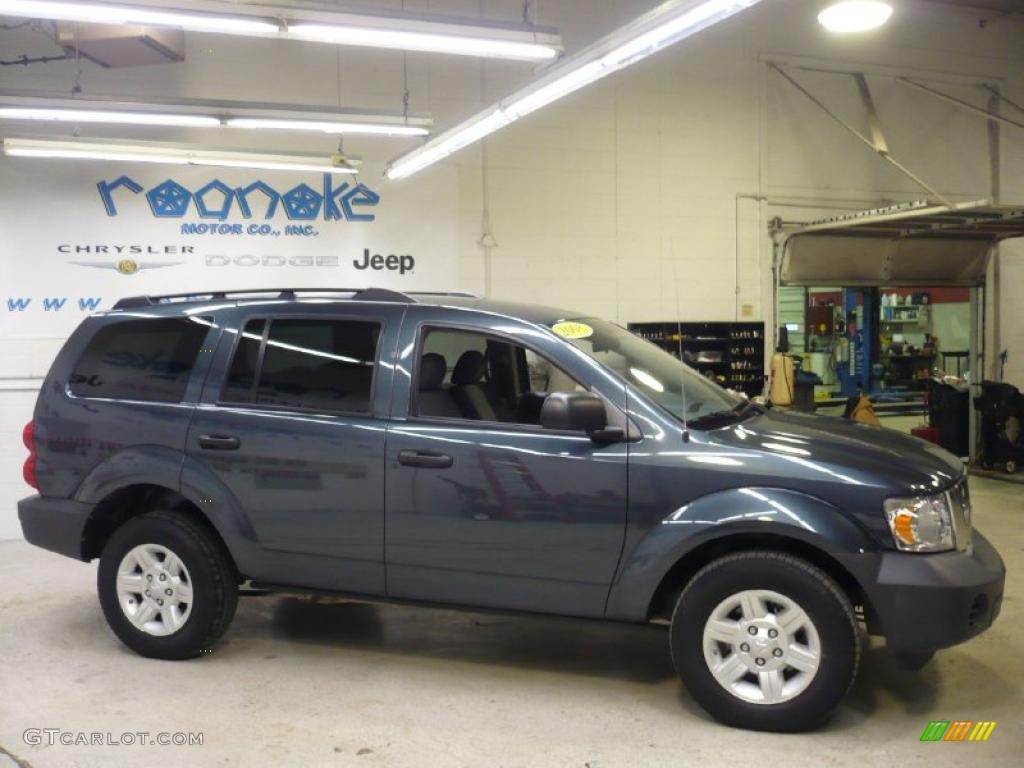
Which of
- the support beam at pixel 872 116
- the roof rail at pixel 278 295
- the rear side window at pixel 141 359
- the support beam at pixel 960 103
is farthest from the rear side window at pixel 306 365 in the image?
the support beam at pixel 960 103

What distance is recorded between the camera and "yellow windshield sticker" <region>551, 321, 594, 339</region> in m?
4.08

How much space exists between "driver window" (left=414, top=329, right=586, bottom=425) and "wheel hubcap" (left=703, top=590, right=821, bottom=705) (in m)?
1.10

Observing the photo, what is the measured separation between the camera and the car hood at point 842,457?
11.3ft

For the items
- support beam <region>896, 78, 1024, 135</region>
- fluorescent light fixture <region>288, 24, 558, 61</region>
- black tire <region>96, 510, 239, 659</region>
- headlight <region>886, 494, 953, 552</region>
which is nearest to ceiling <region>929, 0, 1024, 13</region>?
support beam <region>896, 78, 1024, 135</region>

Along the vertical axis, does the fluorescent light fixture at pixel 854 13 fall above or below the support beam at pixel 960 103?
below

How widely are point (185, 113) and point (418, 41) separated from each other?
2.45 m

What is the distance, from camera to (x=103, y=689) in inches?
161

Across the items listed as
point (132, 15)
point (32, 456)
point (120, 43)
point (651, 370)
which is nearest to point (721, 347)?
point (651, 370)

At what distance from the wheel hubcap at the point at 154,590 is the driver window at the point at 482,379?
1.42 metres

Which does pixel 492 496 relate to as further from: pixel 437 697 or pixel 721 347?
pixel 721 347

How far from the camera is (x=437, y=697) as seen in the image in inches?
156

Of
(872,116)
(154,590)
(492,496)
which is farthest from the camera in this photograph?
(872,116)

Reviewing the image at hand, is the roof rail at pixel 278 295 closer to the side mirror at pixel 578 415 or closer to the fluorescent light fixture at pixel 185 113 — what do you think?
the side mirror at pixel 578 415

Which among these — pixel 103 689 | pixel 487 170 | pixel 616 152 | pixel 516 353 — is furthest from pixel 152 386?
pixel 616 152
